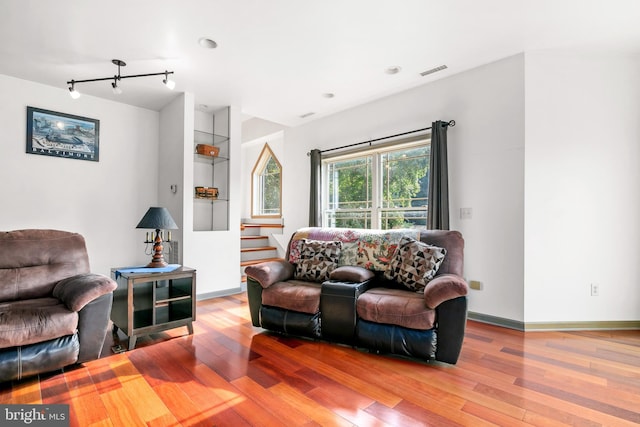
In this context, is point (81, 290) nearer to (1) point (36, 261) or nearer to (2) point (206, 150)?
(1) point (36, 261)

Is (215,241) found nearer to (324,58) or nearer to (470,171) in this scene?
(324,58)

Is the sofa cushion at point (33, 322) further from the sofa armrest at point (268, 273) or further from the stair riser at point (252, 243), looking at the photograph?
the stair riser at point (252, 243)

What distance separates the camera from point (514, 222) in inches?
125

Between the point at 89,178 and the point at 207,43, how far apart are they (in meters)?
2.49

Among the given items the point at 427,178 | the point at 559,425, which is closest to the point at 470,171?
the point at 427,178

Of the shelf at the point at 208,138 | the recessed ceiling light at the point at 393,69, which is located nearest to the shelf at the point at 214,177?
the shelf at the point at 208,138

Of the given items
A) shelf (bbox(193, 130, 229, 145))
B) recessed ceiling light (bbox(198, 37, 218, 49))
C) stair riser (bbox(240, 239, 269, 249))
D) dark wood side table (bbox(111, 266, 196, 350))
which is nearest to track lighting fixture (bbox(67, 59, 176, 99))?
recessed ceiling light (bbox(198, 37, 218, 49))

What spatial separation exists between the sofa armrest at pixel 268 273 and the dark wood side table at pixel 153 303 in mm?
573

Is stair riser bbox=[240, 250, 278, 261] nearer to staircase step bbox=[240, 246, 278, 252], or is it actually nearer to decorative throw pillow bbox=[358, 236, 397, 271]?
staircase step bbox=[240, 246, 278, 252]

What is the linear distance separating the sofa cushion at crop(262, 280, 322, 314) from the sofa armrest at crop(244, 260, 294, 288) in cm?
6

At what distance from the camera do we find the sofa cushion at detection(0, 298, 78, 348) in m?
1.95

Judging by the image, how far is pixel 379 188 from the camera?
442 cm

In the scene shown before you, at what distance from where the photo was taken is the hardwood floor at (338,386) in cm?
171

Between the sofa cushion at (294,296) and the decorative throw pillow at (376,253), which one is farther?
the decorative throw pillow at (376,253)
